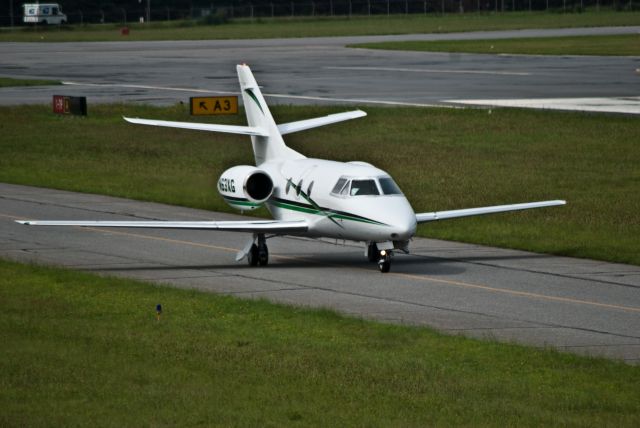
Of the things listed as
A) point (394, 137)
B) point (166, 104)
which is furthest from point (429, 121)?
point (166, 104)

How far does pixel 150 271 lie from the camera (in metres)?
28.5

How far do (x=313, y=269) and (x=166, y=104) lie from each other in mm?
39572

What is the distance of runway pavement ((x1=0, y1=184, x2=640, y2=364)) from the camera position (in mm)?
23016

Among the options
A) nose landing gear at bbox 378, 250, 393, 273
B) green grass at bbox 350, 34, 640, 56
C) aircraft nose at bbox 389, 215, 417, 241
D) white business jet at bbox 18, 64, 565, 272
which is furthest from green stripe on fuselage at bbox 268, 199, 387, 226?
green grass at bbox 350, 34, 640, 56

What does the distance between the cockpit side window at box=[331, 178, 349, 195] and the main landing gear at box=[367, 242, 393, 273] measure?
152cm

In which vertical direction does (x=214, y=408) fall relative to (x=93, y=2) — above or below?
below

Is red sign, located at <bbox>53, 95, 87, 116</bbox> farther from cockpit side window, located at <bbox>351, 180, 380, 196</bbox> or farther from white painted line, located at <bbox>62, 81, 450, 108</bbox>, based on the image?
cockpit side window, located at <bbox>351, 180, 380, 196</bbox>

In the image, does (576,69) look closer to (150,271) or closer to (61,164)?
(61,164)

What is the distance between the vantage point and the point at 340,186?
27984mm

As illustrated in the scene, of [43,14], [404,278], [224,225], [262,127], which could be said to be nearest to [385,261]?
[404,278]

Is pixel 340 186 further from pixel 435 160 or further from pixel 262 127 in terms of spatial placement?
pixel 435 160

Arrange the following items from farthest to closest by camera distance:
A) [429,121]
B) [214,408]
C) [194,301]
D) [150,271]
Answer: [429,121] < [150,271] < [194,301] < [214,408]

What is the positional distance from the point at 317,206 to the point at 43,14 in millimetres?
130378

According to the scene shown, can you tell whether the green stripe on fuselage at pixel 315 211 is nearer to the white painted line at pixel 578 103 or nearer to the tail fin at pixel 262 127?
the tail fin at pixel 262 127
